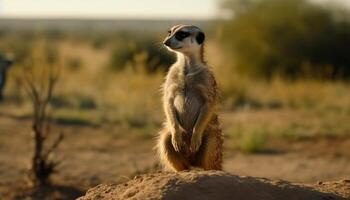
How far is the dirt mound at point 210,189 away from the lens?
5.66 metres

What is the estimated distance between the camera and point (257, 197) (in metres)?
5.69

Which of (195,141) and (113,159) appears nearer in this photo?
(195,141)

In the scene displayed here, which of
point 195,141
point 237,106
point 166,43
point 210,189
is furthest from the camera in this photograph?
point 237,106

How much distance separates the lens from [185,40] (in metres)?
7.58

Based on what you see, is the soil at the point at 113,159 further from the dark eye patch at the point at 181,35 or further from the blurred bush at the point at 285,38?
the blurred bush at the point at 285,38

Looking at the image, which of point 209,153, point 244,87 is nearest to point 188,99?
point 209,153

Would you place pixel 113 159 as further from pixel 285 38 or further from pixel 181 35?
pixel 285 38

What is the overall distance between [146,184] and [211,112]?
162cm

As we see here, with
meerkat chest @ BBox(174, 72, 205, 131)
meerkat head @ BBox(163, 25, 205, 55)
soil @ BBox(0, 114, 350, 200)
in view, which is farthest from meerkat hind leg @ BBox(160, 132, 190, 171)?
soil @ BBox(0, 114, 350, 200)

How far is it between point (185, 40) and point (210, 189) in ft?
7.22

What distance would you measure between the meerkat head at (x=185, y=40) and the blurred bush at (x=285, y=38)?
16.7 meters

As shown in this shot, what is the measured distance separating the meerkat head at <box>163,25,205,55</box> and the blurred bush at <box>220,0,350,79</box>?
54.9ft

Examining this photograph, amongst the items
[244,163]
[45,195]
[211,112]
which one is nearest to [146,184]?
[211,112]

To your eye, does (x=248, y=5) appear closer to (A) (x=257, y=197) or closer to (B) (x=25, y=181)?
(B) (x=25, y=181)
